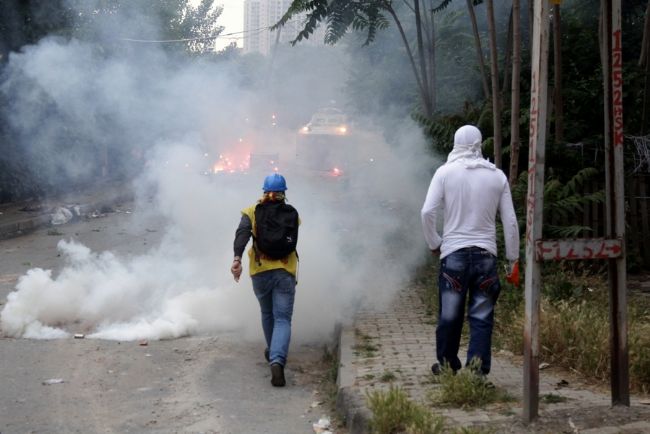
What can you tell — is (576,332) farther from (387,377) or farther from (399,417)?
(399,417)

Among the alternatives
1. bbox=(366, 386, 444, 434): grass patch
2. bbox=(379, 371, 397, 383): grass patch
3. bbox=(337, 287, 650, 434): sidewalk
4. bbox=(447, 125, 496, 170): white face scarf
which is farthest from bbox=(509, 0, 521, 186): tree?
bbox=(366, 386, 444, 434): grass patch

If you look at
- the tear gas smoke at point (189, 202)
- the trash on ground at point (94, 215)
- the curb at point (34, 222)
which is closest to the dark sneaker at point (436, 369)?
the tear gas smoke at point (189, 202)

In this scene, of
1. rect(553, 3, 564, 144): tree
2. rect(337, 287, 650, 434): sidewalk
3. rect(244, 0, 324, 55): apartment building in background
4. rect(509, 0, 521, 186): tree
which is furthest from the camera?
rect(244, 0, 324, 55): apartment building in background

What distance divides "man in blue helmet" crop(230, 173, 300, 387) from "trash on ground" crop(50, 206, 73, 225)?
12302 millimetres

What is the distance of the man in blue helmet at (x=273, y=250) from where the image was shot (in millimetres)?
6848

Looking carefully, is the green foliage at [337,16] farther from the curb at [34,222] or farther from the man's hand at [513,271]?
the curb at [34,222]

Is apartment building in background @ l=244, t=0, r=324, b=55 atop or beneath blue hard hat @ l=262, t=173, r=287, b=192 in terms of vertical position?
atop

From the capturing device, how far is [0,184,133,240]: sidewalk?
17.1 m

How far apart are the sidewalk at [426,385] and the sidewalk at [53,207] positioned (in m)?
10.7

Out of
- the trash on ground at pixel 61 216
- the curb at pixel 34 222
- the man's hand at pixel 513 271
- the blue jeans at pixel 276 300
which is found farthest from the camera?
the trash on ground at pixel 61 216

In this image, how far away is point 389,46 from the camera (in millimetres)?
19688

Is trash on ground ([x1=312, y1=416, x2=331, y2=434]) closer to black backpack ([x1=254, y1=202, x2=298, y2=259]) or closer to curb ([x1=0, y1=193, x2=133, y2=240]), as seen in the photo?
black backpack ([x1=254, y1=202, x2=298, y2=259])

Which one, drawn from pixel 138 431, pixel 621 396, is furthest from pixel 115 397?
pixel 621 396

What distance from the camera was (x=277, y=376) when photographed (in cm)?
654
